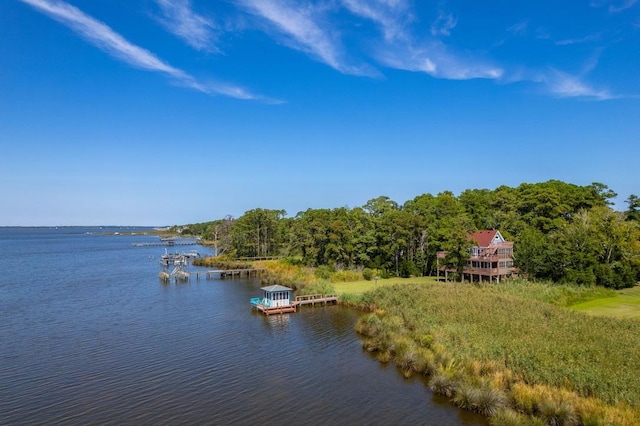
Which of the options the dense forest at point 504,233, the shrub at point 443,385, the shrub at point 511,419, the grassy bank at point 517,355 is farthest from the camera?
the dense forest at point 504,233

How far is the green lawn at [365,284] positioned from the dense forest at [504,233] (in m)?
3.45

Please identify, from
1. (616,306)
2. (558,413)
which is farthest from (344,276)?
(558,413)

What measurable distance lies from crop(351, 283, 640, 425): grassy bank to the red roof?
66.8 feet

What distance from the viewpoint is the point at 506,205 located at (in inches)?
2876

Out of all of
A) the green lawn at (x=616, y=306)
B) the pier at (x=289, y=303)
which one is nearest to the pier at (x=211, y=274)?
the pier at (x=289, y=303)

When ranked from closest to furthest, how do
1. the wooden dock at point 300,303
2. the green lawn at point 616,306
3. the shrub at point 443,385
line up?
the shrub at point 443,385 → the green lawn at point 616,306 → the wooden dock at point 300,303

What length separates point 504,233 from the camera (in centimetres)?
6150

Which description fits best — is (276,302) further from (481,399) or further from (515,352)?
(481,399)

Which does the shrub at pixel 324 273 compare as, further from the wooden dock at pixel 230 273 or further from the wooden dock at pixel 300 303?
the wooden dock at pixel 230 273

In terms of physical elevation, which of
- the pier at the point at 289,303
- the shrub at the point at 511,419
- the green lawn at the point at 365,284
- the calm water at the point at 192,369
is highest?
the green lawn at the point at 365,284

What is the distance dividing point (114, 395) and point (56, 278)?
52483 mm

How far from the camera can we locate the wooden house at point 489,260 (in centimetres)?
5006

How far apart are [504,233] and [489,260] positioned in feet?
44.9

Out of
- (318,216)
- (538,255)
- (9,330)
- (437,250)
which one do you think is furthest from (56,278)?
(538,255)
